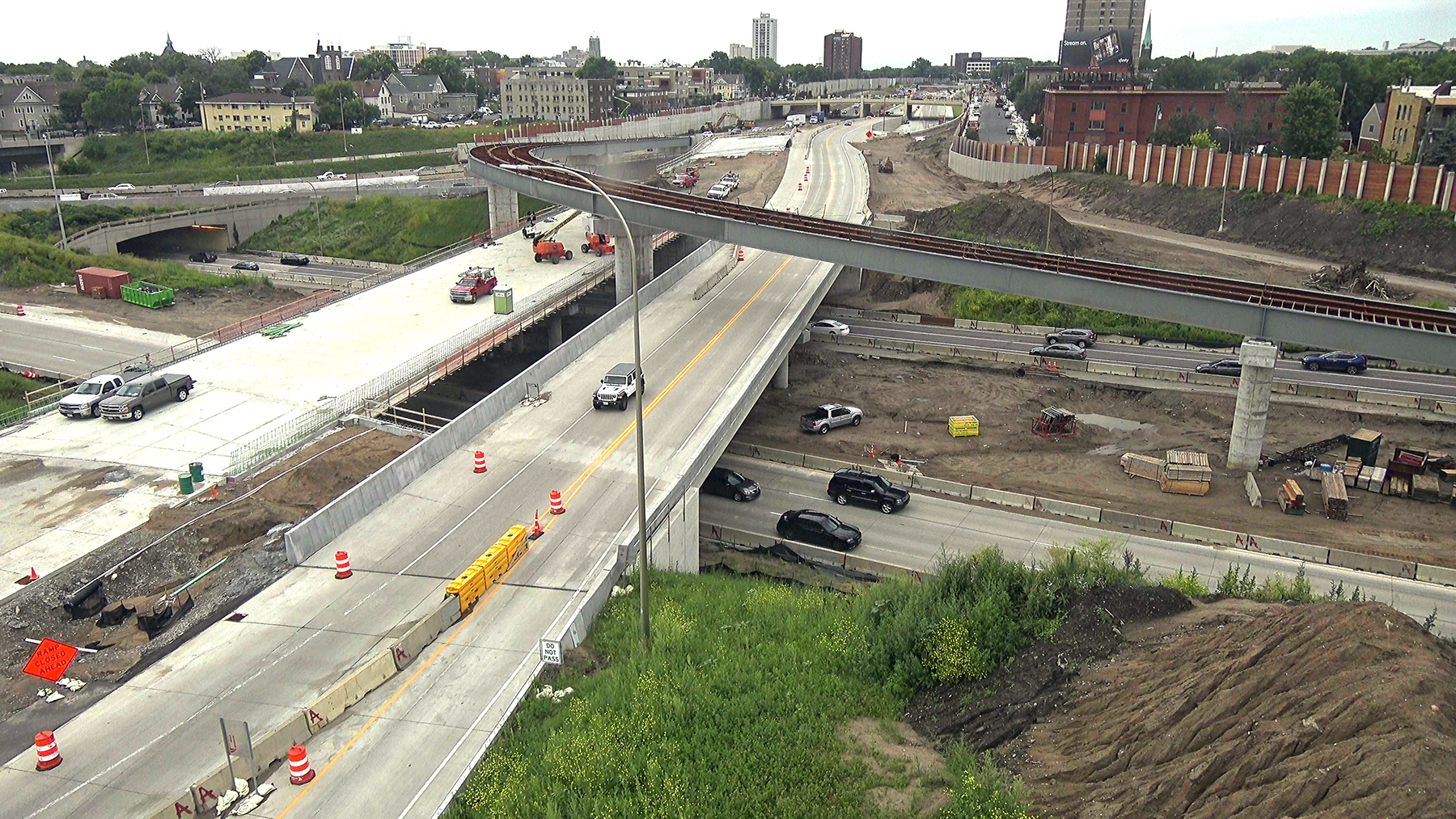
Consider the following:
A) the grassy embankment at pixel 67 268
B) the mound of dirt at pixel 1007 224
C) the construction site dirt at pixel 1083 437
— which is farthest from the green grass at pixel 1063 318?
the grassy embankment at pixel 67 268

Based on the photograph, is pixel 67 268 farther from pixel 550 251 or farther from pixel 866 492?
pixel 866 492

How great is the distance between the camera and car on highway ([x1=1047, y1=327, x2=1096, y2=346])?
5316cm

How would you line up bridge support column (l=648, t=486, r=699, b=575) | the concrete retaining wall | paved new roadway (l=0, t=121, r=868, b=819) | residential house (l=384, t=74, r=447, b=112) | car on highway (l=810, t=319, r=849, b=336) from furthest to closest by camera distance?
residential house (l=384, t=74, r=447, b=112), car on highway (l=810, t=319, r=849, b=336), bridge support column (l=648, t=486, r=699, b=575), the concrete retaining wall, paved new roadway (l=0, t=121, r=868, b=819)

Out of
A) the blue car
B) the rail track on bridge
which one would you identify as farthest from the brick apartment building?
the rail track on bridge

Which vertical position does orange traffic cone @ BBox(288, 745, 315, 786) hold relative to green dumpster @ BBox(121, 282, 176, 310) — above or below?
below

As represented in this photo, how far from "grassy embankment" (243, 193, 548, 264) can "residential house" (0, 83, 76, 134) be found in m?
76.0

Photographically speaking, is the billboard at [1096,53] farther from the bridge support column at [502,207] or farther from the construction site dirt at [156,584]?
the construction site dirt at [156,584]

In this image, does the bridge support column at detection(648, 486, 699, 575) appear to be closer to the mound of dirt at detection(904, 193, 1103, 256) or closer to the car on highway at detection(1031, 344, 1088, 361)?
the car on highway at detection(1031, 344, 1088, 361)

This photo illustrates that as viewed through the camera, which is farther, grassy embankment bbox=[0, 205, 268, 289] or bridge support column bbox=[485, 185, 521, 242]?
bridge support column bbox=[485, 185, 521, 242]

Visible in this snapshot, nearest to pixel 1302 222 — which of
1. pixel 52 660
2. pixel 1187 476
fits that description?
pixel 1187 476

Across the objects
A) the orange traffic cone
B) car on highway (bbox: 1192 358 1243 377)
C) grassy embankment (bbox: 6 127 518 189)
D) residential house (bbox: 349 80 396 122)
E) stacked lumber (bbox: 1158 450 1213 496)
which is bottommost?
stacked lumber (bbox: 1158 450 1213 496)

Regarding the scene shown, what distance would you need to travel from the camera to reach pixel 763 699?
17.4 metres

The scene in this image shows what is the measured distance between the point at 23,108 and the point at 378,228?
9043 cm

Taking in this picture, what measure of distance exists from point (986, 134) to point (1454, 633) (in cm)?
13050
